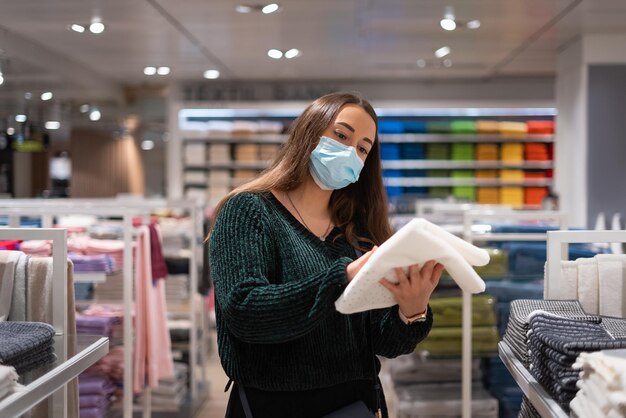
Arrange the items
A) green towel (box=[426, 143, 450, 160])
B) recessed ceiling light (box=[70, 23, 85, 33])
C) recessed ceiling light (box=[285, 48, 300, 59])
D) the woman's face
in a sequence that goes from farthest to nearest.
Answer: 1. green towel (box=[426, 143, 450, 160])
2. recessed ceiling light (box=[285, 48, 300, 59])
3. recessed ceiling light (box=[70, 23, 85, 33])
4. the woman's face

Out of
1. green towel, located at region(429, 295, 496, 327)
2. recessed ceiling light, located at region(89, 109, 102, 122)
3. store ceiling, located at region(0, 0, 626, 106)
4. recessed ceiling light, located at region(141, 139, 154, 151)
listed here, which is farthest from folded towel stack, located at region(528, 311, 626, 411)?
recessed ceiling light, located at region(141, 139, 154, 151)

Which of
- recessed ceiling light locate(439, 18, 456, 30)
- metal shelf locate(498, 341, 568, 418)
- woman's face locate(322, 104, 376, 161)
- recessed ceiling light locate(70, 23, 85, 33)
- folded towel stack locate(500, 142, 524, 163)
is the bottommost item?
metal shelf locate(498, 341, 568, 418)

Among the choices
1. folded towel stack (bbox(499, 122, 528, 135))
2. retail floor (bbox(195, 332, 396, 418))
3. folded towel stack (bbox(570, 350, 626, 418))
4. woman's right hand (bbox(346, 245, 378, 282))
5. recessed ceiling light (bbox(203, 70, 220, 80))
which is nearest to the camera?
folded towel stack (bbox(570, 350, 626, 418))

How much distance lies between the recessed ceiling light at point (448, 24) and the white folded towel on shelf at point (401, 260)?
5.02m

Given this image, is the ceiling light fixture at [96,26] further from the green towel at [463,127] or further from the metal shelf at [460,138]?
the green towel at [463,127]

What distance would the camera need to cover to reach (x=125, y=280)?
158 inches

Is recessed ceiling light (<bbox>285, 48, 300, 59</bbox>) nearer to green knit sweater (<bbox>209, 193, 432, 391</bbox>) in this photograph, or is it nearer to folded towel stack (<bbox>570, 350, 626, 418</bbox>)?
green knit sweater (<bbox>209, 193, 432, 391</bbox>)

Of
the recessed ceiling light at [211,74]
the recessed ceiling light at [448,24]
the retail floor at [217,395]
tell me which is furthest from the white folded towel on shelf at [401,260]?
the recessed ceiling light at [211,74]

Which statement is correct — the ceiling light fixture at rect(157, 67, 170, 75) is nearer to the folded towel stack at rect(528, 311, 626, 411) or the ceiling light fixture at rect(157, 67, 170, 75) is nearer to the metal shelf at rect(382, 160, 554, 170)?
the metal shelf at rect(382, 160, 554, 170)

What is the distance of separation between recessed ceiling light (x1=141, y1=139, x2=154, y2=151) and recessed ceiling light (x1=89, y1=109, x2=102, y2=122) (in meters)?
1.29

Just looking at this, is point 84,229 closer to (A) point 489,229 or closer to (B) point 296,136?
(A) point 489,229

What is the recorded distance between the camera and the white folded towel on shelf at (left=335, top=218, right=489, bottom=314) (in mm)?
1400

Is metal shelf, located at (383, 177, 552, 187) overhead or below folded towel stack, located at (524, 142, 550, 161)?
below

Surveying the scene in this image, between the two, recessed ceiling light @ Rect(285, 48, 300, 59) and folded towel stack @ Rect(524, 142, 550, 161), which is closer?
recessed ceiling light @ Rect(285, 48, 300, 59)
